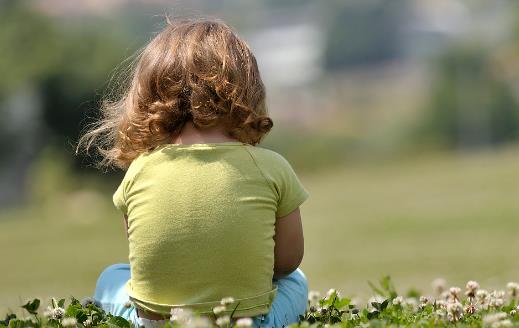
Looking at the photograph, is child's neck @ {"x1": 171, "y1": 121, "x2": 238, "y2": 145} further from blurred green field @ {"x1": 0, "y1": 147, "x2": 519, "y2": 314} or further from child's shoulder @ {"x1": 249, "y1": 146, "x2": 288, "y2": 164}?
blurred green field @ {"x1": 0, "y1": 147, "x2": 519, "y2": 314}

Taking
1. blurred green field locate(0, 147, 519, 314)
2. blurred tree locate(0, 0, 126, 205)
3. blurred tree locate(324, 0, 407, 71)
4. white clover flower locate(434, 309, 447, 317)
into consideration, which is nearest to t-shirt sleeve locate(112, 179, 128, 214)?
white clover flower locate(434, 309, 447, 317)

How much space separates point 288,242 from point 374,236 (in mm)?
10764

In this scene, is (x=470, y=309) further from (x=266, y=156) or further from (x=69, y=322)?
(x=69, y=322)

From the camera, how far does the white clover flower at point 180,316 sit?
2.85m

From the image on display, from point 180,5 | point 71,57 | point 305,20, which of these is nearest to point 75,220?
point 71,57

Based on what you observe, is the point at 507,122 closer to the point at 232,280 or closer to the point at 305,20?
the point at 232,280

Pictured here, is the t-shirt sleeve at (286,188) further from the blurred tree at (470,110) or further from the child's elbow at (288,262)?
the blurred tree at (470,110)

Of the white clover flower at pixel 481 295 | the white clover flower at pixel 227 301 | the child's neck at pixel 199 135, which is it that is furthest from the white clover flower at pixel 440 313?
the child's neck at pixel 199 135

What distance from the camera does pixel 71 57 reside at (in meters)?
39.5

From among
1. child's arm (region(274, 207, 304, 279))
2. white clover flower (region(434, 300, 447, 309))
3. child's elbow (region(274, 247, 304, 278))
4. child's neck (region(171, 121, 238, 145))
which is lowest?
white clover flower (region(434, 300, 447, 309))

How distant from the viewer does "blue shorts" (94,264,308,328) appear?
129 inches

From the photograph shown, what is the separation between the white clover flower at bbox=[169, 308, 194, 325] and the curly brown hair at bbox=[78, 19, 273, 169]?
572 millimetres

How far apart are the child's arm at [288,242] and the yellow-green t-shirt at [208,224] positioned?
1.8 inches

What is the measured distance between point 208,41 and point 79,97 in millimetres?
34086
